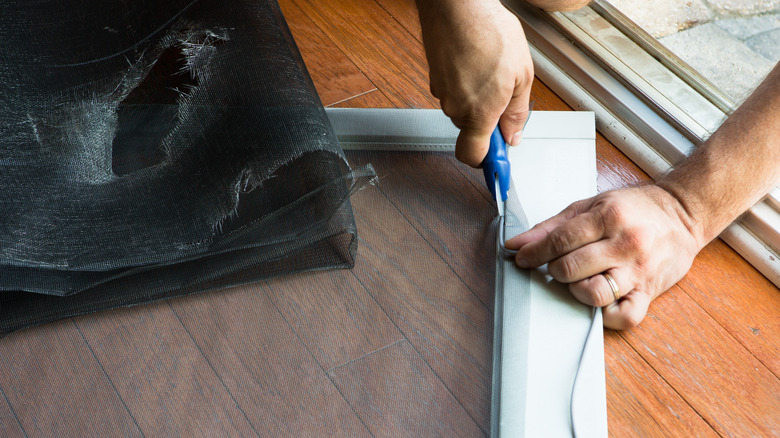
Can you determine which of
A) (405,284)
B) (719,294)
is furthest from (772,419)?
(405,284)

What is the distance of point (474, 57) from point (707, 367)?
593 millimetres

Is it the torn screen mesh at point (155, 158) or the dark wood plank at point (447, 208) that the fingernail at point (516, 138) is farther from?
the torn screen mesh at point (155, 158)

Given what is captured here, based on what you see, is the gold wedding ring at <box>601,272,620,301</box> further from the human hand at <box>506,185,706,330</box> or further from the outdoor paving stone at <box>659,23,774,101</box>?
the outdoor paving stone at <box>659,23,774,101</box>

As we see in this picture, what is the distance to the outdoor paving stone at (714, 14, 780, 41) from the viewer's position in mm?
1434

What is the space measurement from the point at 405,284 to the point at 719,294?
537 millimetres

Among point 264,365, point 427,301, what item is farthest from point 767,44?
point 264,365

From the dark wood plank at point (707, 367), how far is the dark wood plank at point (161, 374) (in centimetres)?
63

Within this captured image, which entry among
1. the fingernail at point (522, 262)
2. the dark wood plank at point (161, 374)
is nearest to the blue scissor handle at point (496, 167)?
the fingernail at point (522, 262)

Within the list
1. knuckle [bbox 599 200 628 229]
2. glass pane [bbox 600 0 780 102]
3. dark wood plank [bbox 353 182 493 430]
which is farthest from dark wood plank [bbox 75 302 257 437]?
glass pane [bbox 600 0 780 102]

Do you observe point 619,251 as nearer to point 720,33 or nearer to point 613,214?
point 613,214

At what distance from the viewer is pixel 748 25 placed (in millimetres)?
1465

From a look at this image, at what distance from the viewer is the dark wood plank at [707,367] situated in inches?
35.0

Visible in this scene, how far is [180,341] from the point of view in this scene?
0.94 meters

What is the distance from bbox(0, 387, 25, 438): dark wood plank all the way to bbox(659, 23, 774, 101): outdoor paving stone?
4.72 feet
